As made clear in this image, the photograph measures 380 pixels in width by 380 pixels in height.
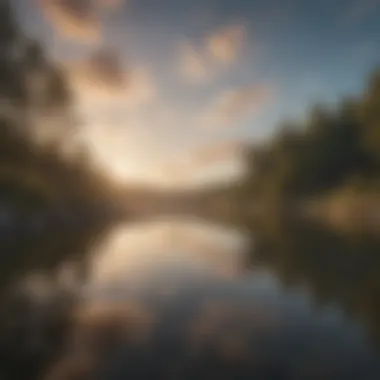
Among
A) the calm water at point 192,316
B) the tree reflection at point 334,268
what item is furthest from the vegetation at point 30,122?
the tree reflection at point 334,268

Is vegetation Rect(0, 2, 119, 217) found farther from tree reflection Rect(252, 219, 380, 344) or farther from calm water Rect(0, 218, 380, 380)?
tree reflection Rect(252, 219, 380, 344)

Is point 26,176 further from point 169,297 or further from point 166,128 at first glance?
point 169,297

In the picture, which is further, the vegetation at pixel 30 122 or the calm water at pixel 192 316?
the vegetation at pixel 30 122

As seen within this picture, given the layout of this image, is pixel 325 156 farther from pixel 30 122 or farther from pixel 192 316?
pixel 192 316

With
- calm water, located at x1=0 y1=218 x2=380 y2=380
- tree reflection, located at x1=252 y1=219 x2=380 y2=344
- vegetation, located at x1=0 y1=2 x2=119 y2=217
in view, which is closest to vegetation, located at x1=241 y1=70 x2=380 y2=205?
vegetation, located at x1=0 y1=2 x2=119 y2=217

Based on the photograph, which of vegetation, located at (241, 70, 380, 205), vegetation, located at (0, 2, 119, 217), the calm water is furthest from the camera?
vegetation, located at (241, 70, 380, 205)

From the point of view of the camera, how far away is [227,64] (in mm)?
7988

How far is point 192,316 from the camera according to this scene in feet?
9.72

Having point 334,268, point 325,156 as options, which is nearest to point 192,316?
point 334,268

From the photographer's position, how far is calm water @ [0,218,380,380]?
2.14 m

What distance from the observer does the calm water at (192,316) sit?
2.14 meters

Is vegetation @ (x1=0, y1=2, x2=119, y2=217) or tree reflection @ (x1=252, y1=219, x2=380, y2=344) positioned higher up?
vegetation @ (x1=0, y1=2, x2=119, y2=217)

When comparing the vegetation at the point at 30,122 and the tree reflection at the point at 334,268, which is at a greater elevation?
the vegetation at the point at 30,122

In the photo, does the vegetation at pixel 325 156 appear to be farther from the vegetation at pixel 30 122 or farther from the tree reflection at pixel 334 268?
the tree reflection at pixel 334 268
